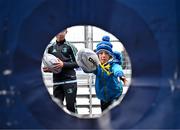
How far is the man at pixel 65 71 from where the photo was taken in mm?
1868

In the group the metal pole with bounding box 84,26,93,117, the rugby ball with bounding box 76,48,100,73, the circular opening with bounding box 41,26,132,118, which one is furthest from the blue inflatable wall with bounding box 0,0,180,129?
the metal pole with bounding box 84,26,93,117

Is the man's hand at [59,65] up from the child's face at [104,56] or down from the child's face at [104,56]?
down

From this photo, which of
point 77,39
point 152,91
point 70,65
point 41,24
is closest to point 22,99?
point 41,24

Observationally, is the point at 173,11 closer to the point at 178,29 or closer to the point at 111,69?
the point at 178,29

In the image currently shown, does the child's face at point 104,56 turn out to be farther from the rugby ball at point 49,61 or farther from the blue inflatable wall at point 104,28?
the blue inflatable wall at point 104,28

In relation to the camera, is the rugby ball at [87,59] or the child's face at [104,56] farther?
the child's face at [104,56]

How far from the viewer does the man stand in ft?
6.13

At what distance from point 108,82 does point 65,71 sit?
25cm

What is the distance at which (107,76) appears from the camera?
1.71 metres

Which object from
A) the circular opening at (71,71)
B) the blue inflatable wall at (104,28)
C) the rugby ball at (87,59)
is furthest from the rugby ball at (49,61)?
the blue inflatable wall at (104,28)

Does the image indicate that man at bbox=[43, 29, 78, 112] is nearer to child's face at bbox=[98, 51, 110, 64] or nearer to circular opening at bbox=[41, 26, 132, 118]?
circular opening at bbox=[41, 26, 132, 118]

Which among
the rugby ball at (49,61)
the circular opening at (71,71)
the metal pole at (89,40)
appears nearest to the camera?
the rugby ball at (49,61)

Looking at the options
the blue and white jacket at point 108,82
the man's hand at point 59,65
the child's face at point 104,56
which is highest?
the child's face at point 104,56

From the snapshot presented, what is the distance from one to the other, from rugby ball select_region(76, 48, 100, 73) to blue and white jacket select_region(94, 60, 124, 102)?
0.53ft
